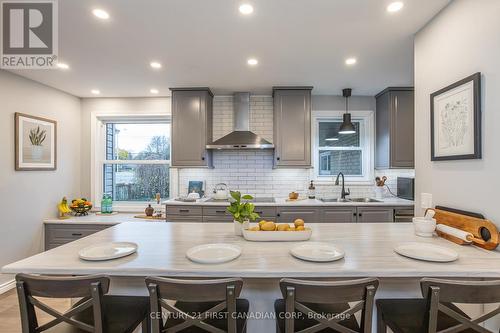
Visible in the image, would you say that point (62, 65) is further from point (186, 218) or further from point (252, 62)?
point (186, 218)

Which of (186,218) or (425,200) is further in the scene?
(186,218)

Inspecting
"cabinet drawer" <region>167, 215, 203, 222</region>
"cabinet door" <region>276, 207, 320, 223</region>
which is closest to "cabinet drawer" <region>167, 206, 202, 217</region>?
"cabinet drawer" <region>167, 215, 203, 222</region>

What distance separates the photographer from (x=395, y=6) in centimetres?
187

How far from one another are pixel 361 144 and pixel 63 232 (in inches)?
180

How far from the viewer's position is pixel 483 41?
1.56 m

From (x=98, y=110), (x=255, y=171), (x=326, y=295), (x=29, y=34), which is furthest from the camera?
(x=98, y=110)

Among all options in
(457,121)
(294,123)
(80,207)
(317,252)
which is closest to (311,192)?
(294,123)

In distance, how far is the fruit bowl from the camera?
384 cm

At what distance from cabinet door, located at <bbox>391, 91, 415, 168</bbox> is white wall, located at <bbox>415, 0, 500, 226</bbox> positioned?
4.81 ft

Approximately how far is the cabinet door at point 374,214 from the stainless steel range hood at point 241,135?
1474mm

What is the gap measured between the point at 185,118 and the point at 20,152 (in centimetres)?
202

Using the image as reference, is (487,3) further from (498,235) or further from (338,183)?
(338,183)

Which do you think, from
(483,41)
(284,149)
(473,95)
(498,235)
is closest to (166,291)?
(498,235)

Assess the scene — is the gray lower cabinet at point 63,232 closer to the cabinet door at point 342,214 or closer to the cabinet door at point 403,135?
the cabinet door at point 342,214
